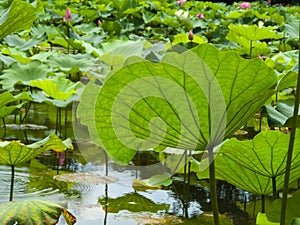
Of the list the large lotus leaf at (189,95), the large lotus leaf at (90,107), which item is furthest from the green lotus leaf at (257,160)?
the large lotus leaf at (90,107)

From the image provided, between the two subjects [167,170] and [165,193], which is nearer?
[165,193]

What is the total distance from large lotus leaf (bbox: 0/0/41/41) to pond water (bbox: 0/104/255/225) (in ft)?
1.49

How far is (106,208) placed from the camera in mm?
1806

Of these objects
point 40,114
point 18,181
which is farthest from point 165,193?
point 40,114

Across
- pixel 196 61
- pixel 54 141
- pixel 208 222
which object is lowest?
pixel 208 222

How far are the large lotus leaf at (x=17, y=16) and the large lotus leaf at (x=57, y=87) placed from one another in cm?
85

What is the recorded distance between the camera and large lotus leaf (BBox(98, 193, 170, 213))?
71.9 inches

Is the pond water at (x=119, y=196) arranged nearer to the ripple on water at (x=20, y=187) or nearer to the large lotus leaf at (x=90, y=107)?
the ripple on water at (x=20, y=187)

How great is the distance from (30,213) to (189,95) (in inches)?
12.4

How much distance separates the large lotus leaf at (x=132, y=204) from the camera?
183cm

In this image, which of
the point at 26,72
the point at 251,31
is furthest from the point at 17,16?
the point at 251,31

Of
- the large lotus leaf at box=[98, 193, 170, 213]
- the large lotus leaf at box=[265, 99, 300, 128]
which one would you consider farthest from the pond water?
the large lotus leaf at box=[265, 99, 300, 128]

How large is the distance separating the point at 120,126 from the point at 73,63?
2124 mm

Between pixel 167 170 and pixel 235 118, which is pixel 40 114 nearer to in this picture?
pixel 167 170
